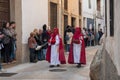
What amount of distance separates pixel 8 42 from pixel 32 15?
4.19 meters

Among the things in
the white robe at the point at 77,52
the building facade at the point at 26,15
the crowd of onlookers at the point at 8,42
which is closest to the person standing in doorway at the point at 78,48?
the white robe at the point at 77,52

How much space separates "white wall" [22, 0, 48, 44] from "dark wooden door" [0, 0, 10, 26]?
0.81 meters

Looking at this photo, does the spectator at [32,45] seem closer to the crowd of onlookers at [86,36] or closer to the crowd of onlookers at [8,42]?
the crowd of onlookers at [8,42]

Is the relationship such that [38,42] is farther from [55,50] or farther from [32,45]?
[55,50]

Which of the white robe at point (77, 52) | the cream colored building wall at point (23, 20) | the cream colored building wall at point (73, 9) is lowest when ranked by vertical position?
the white robe at point (77, 52)

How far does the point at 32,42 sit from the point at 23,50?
717 mm

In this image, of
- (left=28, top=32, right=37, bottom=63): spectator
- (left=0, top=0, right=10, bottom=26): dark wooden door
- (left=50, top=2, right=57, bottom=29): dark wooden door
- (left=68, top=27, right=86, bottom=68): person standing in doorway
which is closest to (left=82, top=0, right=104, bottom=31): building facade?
(left=50, top=2, right=57, bottom=29): dark wooden door

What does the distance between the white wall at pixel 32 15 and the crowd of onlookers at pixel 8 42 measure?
170 cm

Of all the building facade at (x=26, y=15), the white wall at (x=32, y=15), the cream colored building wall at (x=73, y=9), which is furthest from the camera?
the cream colored building wall at (x=73, y=9)

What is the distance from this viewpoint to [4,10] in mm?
17359

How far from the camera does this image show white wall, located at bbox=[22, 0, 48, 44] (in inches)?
721

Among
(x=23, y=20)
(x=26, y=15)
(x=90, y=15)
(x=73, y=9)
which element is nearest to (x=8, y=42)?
(x=23, y=20)

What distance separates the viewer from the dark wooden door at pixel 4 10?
17094 millimetres

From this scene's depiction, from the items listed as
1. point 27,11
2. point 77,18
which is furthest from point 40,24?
point 77,18
